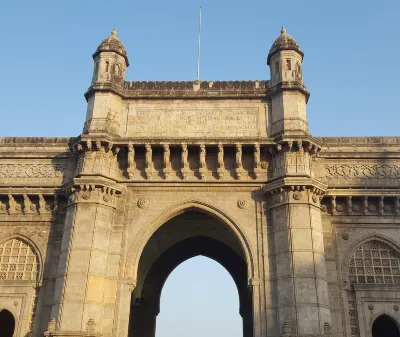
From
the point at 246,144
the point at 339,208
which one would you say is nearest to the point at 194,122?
the point at 246,144

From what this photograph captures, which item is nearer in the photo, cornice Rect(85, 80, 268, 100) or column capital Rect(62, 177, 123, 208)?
column capital Rect(62, 177, 123, 208)

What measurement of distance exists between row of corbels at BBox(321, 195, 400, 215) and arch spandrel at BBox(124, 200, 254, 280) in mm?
3650

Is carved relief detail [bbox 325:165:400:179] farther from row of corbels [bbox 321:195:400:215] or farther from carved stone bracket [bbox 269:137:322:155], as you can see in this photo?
carved stone bracket [bbox 269:137:322:155]

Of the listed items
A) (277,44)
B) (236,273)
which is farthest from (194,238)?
(277,44)

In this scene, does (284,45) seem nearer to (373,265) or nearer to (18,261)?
(373,265)

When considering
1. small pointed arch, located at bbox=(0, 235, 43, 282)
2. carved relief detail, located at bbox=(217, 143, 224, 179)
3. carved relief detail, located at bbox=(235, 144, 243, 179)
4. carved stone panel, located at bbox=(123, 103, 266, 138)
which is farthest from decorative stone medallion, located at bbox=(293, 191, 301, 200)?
small pointed arch, located at bbox=(0, 235, 43, 282)

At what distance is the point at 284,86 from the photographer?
18.7 metres

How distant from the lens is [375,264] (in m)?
17.6

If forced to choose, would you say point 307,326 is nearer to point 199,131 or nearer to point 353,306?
point 353,306

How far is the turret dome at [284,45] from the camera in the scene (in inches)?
766

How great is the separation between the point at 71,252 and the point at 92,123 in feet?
17.1

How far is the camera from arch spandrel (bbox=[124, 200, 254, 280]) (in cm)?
1666

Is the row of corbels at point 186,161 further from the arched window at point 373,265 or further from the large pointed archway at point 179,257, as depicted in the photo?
the arched window at point 373,265

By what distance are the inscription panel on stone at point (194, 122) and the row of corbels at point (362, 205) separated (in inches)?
156
